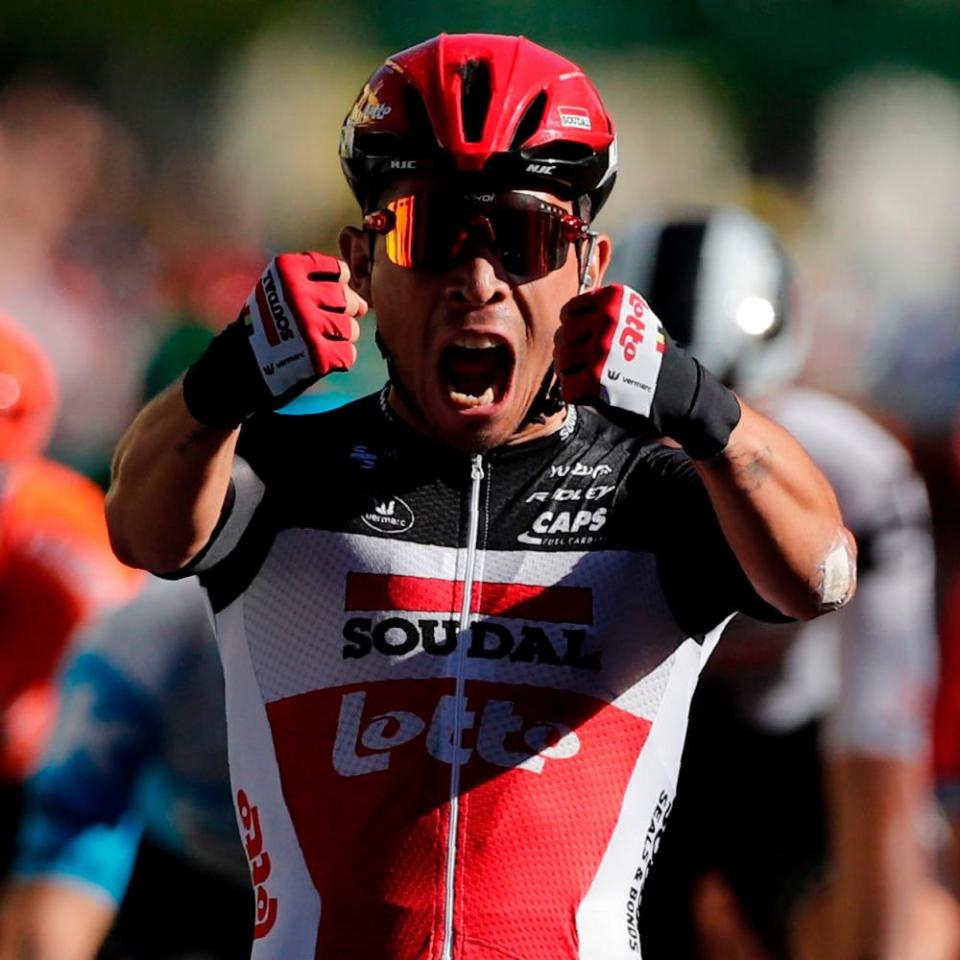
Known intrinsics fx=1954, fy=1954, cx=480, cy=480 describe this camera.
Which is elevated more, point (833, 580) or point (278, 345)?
point (278, 345)

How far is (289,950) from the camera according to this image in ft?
9.73

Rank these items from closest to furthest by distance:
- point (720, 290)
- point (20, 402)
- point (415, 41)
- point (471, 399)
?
point (471, 399)
point (720, 290)
point (20, 402)
point (415, 41)

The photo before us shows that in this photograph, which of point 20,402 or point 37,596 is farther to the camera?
point 20,402

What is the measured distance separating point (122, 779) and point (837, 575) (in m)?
2.87

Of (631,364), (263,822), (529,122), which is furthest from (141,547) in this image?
(529,122)

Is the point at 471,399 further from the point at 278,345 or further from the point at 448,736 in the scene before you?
the point at 448,736

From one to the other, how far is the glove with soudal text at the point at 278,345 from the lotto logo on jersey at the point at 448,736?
1.67 ft

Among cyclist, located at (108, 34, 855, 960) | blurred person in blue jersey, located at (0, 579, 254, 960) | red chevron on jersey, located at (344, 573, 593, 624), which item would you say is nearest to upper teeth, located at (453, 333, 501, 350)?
cyclist, located at (108, 34, 855, 960)

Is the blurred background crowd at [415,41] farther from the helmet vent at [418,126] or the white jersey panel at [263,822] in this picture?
the white jersey panel at [263,822]

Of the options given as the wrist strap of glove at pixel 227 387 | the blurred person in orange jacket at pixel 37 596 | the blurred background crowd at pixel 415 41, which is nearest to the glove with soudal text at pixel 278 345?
the wrist strap of glove at pixel 227 387

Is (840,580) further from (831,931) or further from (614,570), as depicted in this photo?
(831,931)

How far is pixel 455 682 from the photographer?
9.73 feet

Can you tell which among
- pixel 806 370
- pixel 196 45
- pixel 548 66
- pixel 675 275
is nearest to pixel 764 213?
pixel 806 370

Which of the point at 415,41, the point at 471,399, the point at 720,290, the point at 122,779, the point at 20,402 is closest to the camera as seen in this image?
the point at 471,399
